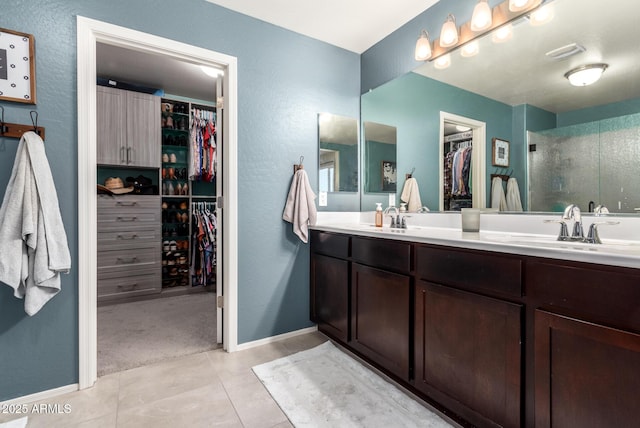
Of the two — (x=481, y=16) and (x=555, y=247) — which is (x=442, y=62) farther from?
(x=555, y=247)

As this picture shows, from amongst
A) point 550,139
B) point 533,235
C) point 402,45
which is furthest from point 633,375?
point 402,45

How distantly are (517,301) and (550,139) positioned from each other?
996 millimetres

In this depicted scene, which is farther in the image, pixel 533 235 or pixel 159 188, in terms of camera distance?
pixel 159 188

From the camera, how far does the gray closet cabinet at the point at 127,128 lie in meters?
3.35

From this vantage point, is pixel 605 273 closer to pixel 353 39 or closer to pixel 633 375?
pixel 633 375

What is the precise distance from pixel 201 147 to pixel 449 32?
2.96 metres

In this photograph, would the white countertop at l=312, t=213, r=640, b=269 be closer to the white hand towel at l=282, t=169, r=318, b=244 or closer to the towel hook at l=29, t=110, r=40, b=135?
the white hand towel at l=282, t=169, r=318, b=244

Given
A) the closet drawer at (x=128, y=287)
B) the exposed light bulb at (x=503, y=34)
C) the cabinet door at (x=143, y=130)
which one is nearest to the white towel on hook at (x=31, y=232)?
the closet drawer at (x=128, y=287)

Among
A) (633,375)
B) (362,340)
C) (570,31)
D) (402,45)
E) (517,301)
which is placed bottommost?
(362,340)

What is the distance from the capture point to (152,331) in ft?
8.64

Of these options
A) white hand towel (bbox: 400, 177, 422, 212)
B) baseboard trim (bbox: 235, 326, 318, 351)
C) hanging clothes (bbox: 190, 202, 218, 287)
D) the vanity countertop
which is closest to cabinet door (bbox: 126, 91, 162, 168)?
hanging clothes (bbox: 190, 202, 218, 287)

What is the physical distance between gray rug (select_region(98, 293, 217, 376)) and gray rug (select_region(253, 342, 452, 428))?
0.78m

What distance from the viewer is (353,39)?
2.64 meters

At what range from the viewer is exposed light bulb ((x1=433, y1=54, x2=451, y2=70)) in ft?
7.06
